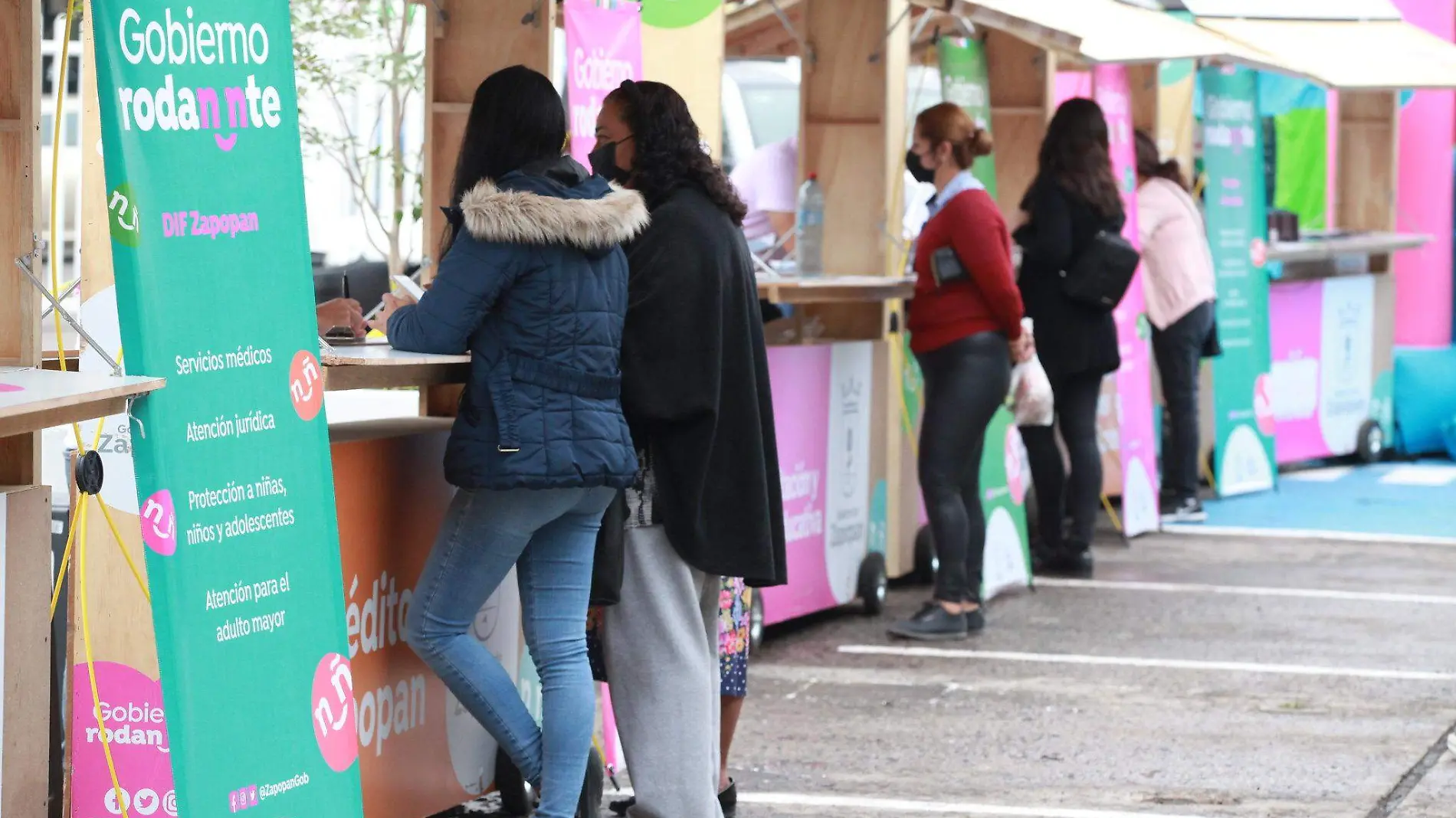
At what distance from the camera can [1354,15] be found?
9.20 meters

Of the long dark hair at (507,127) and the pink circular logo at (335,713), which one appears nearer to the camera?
the pink circular logo at (335,713)

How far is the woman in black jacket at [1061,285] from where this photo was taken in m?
7.30

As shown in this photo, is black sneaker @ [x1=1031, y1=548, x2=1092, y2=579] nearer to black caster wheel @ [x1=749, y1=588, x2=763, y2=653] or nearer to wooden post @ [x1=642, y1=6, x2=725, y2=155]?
black caster wheel @ [x1=749, y1=588, x2=763, y2=653]

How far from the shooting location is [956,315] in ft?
A: 20.8

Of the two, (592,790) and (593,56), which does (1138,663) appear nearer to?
(592,790)

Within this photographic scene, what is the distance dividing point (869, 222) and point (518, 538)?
11.8 ft

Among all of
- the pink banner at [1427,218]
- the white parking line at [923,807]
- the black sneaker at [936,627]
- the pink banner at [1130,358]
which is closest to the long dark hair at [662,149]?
the white parking line at [923,807]

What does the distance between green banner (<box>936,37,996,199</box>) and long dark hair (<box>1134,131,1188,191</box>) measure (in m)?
1.41

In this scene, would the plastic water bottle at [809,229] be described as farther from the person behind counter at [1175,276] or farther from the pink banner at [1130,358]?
the person behind counter at [1175,276]

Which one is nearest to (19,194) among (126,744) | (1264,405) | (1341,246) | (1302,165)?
(126,744)

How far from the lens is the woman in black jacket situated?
7297mm

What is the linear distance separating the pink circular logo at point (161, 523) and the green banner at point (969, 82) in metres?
4.81

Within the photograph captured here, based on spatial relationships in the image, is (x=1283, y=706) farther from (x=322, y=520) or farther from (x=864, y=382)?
(x=322, y=520)

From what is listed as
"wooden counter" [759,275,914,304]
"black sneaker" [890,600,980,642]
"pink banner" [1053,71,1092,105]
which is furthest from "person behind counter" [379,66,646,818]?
"pink banner" [1053,71,1092,105]
